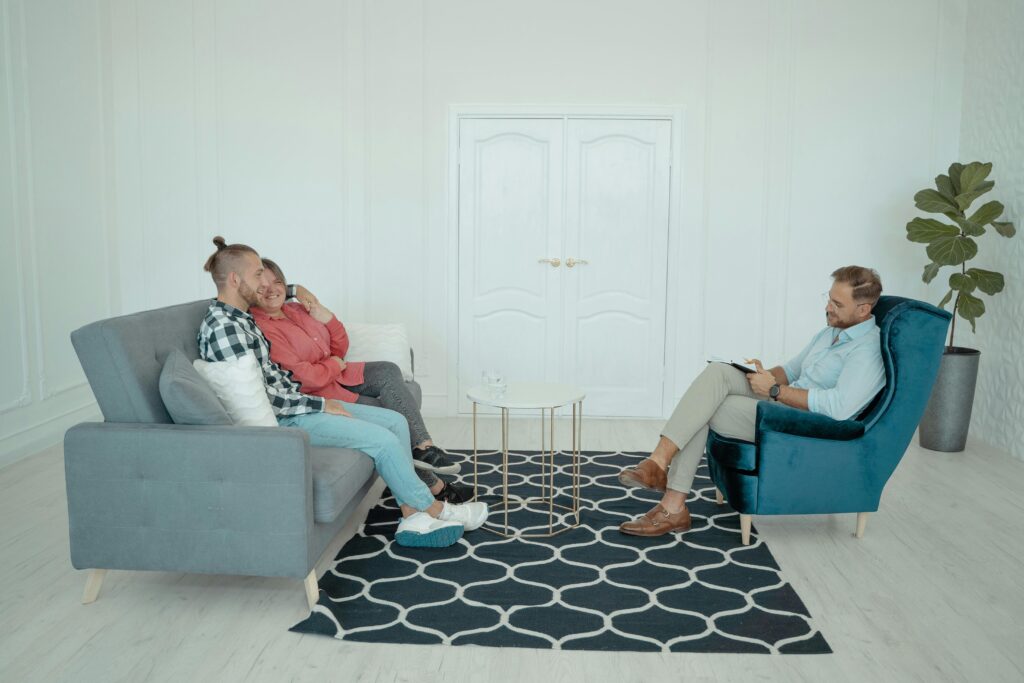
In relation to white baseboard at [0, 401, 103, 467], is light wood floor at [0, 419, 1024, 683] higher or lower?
lower

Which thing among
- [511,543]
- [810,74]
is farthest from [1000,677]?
[810,74]

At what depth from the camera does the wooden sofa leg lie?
117 inches

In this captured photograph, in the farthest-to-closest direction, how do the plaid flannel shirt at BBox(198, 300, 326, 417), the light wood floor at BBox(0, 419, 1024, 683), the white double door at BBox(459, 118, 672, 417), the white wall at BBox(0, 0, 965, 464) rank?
1. the white double door at BBox(459, 118, 672, 417)
2. the white wall at BBox(0, 0, 965, 464)
3. the plaid flannel shirt at BBox(198, 300, 326, 417)
4. the light wood floor at BBox(0, 419, 1024, 683)

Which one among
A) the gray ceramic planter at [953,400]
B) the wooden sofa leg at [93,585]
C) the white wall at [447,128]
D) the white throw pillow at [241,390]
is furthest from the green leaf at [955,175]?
the wooden sofa leg at [93,585]

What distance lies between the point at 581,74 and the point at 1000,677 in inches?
166

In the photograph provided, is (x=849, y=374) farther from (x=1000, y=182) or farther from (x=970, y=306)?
(x=1000, y=182)

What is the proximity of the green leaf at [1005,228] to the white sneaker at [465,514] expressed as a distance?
3.34 meters

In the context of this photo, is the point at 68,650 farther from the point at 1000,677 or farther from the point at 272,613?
the point at 1000,677

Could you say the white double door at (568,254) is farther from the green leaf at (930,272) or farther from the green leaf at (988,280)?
the green leaf at (988,280)

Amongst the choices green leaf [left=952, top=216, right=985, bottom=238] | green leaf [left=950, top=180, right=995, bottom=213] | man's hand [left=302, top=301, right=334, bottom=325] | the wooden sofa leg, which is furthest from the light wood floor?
green leaf [left=950, top=180, right=995, bottom=213]

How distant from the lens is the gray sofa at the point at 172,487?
2779 millimetres

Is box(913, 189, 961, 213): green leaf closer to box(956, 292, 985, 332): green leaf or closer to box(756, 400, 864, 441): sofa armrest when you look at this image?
box(956, 292, 985, 332): green leaf

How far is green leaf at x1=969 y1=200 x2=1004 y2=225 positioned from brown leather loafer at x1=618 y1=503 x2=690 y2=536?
8.62ft

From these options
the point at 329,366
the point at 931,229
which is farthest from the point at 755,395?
the point at 931,229
